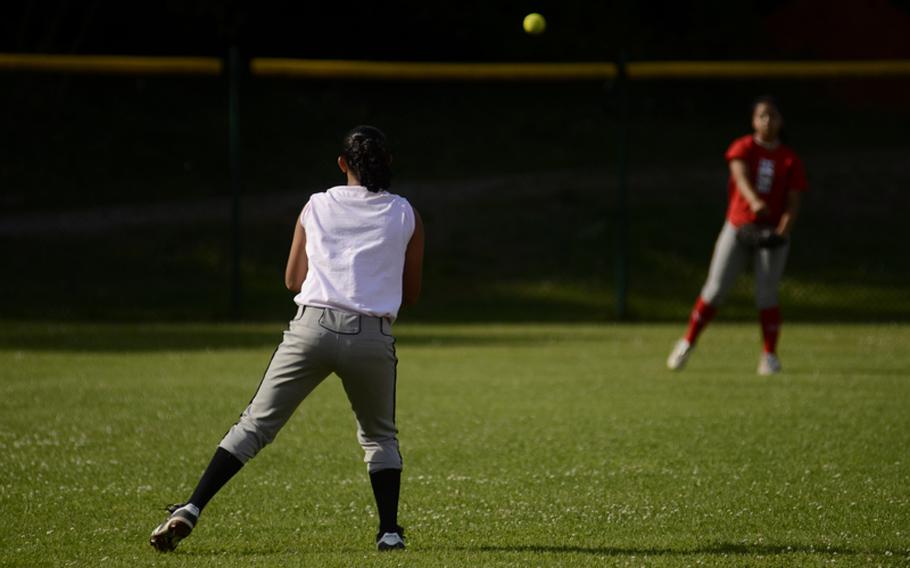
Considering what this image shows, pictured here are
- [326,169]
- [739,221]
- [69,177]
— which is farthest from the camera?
[326,169]

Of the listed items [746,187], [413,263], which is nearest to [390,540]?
[413,263]

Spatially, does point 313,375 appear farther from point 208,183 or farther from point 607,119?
point 607,119

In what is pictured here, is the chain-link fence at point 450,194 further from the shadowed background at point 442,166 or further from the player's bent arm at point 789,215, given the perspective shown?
the player's bent arm at point 789,215

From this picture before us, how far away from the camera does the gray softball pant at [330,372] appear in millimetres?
4980

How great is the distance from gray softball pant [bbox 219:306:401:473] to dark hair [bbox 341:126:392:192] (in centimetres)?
52

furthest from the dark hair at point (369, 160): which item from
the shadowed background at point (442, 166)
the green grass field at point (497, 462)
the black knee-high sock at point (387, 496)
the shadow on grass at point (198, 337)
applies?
the shadowed background at point (442, 166)

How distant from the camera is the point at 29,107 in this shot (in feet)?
55.0

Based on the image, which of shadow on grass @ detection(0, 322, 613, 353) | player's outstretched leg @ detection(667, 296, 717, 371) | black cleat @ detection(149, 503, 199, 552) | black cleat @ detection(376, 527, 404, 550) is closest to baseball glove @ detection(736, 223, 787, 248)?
player's outstretched leg @ detection(667, 296, 717, 371)

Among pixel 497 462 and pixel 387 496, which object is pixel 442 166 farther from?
pixel 387 496

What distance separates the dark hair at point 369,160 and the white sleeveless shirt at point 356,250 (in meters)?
0.04

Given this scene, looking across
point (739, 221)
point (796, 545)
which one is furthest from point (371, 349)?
point (739, 221)

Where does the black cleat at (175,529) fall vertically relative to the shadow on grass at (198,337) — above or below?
above

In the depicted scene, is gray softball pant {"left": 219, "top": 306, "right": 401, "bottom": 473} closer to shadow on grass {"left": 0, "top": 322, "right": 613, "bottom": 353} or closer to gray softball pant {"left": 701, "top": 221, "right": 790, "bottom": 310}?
gray softball pant {"left": 701, "top": 221, "right": 790, "bottom": 310}

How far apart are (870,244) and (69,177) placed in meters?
11.7
